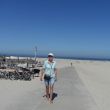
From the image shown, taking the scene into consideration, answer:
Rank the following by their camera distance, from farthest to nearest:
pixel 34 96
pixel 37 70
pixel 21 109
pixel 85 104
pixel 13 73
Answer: pixel 37 70 → pixel 13 73 → pixel 34 96 → pixel 85 104 → pixel 21 109

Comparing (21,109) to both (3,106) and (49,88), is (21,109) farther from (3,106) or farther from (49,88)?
(49,88)

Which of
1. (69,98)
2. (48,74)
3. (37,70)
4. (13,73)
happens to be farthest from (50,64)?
(37,70)

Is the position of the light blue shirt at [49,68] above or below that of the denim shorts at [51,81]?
above

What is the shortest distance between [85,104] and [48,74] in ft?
5.38

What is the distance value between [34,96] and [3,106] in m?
2.44

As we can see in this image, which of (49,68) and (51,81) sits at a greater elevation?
(49,68)

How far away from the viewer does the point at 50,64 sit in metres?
10.8

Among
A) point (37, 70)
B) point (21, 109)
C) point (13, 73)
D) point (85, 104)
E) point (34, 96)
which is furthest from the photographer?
point (37, 70)

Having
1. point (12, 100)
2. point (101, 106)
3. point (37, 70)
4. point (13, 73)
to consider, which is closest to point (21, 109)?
point (12, 100)

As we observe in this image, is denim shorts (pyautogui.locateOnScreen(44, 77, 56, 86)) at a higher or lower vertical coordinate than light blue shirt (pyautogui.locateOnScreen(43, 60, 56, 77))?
lower

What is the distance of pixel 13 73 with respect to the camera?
20219 millimetres

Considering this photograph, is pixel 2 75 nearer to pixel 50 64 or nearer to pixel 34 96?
pixel 34 96

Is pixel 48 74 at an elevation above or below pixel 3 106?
above

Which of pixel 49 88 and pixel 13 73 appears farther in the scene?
pixel 13 73
